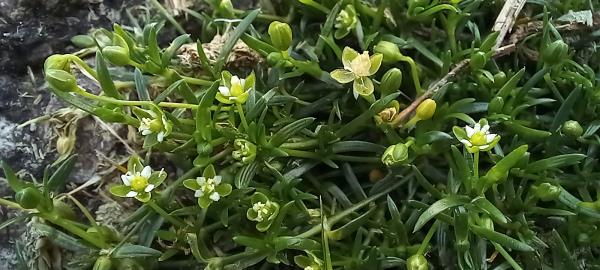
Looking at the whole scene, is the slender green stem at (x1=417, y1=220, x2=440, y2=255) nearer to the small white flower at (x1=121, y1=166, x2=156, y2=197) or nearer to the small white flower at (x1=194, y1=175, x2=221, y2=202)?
the small white flower at (x1=194, y1=175, x2=221, y2=202)

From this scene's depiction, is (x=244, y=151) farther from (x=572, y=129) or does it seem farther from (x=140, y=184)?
(x=572, y=129)

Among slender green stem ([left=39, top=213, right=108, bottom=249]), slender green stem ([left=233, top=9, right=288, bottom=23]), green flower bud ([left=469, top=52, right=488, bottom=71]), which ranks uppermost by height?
green flower bud ([left=469, top=52, right=488, bottom=71])

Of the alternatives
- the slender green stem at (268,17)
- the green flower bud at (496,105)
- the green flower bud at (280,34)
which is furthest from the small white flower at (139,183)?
the green flower bud at (496,105)

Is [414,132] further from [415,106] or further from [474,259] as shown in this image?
[474,259]

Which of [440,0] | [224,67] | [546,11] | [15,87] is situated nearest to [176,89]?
[224,67]

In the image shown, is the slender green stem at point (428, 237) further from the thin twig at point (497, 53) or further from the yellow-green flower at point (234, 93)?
the yellow-green flower at point (234, 93)

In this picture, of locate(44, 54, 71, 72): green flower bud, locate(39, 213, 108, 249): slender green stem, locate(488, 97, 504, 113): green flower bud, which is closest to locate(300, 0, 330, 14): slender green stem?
locate(488, 97, 504, 113): green flower bud
